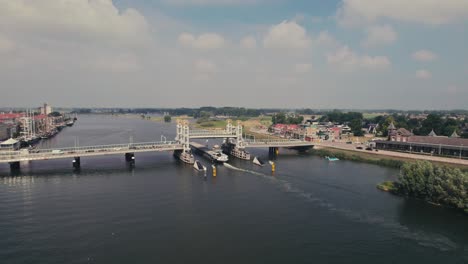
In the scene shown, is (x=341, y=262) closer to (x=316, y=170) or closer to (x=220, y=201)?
(x=220, y=201)

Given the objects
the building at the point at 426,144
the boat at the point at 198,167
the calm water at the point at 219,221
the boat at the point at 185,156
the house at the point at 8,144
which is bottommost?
the calm water at the point at 219,221

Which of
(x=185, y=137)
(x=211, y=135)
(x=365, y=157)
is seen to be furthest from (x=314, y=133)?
(x=185, y=137)

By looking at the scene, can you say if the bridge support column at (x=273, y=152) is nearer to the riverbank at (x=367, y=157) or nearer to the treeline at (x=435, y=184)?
the riverbank at (x=367, y=157)

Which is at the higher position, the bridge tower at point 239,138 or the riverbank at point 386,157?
the bridge tower at point 239,138

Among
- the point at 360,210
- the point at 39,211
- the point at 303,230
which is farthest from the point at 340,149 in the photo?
the point at 39,211

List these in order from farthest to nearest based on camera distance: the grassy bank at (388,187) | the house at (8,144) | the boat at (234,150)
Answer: the house at (8,144), the boat at (234,150), the grassy bank at (388,187)

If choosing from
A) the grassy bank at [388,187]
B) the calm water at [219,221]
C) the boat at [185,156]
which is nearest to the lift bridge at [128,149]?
the boat at [185,156]
